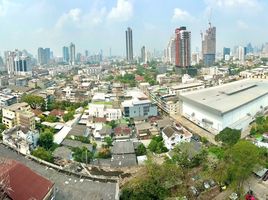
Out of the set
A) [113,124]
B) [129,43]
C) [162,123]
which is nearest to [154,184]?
[162,123]

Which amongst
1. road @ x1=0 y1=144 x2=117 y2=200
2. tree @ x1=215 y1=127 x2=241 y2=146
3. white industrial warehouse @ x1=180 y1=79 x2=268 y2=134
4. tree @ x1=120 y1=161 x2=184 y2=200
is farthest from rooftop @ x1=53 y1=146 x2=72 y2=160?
white industrial warehouse @ x1=180 y1=79 x2=268 y2=134

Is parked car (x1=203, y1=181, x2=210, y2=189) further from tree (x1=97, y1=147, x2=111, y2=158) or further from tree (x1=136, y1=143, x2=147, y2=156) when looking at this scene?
tree (x1=97, y1=147, x2=111, y2=158)

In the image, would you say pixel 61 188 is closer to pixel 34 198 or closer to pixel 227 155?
pixel 34 198

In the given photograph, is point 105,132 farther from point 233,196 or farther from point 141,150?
point 233,196

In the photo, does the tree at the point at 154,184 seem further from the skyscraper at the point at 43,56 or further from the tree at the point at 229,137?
the skyscraper at the point at 43,56

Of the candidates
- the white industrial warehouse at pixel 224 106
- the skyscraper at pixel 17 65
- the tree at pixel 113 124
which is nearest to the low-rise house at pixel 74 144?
the tree at pixel 113 124

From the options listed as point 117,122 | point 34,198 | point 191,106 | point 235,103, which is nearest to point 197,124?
point 191,106
